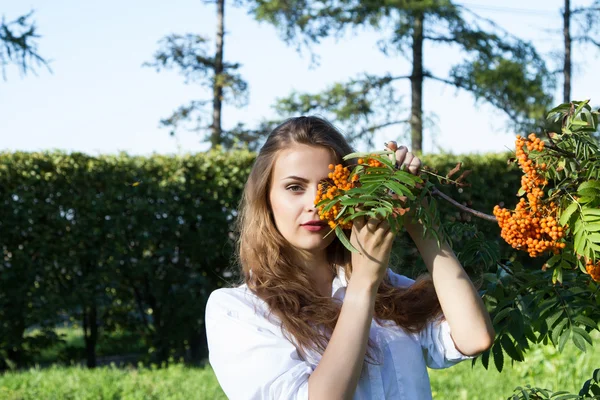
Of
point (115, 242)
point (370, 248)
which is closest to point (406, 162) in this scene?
point (370, 248)

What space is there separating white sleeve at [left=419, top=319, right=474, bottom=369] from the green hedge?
6103mm

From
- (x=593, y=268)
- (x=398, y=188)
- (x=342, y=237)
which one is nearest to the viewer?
(x=398, y=188)

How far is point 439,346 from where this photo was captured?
7.36ft

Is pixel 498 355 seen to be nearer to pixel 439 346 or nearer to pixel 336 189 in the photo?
pixel 439 346

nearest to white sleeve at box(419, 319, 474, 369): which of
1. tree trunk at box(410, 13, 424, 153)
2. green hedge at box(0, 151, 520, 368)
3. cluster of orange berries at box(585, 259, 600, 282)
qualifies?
cluster of orange berries at box(585, 259, 600, 282)

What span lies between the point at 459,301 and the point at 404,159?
484 millimetres

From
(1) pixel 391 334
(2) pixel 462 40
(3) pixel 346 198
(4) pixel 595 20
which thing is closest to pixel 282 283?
(1) pixel 391 334

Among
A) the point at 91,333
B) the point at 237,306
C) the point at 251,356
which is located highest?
the point at 237,306

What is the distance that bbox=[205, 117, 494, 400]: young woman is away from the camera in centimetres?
196

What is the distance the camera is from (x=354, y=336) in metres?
1.95

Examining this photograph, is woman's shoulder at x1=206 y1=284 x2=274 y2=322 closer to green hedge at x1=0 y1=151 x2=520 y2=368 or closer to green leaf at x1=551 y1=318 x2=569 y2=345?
green leaf at x1=551 y1=318 x2=569 y2=345

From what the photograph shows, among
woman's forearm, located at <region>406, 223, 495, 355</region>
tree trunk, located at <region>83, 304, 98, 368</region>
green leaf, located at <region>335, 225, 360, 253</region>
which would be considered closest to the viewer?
green leaf, located at <region>335, 225, 360, 253</region>

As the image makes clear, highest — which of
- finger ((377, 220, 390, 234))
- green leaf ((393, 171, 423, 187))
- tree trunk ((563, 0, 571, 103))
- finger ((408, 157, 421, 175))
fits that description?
tree trunk ((563, 0, 571, 103))

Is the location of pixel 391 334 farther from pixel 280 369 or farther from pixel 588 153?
pixel 588 153
